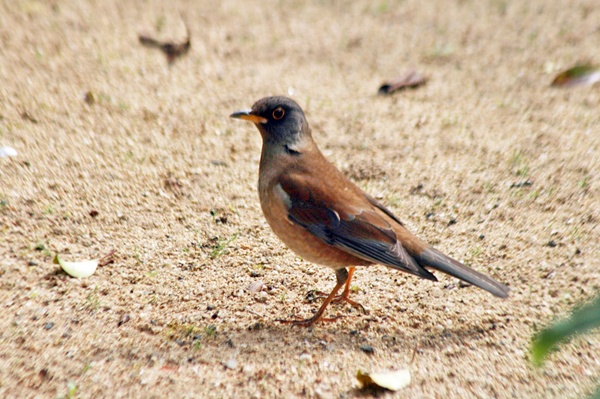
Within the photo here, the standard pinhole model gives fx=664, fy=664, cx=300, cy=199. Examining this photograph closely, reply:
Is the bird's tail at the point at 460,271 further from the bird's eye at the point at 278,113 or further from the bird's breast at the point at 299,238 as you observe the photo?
the bird's eye at the point at 278,113

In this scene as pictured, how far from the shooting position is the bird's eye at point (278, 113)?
5.07 metres

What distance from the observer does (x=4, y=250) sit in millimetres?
4652

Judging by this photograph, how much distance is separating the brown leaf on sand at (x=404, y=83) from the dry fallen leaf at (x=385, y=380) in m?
4.55

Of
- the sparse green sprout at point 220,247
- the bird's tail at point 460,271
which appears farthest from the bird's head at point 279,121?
the bird's tail at point 460,271

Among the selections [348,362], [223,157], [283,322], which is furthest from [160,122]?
[348,362]

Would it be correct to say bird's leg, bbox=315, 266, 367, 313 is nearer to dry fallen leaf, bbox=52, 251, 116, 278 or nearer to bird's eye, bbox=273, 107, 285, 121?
bird's eye, bbox=273, 107, 285, 121

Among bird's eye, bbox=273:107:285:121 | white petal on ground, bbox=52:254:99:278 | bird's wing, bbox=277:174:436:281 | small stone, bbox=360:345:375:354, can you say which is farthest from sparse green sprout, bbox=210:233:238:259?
small stone, bbox=360:345:375:354

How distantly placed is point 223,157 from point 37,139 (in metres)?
1.66

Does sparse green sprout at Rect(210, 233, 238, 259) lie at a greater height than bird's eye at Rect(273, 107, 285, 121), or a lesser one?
lesser

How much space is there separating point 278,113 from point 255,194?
107 centimetres

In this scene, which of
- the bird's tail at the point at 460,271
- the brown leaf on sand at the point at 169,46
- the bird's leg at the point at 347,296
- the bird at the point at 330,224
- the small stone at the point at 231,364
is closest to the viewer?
the small stone at the point at 231,364

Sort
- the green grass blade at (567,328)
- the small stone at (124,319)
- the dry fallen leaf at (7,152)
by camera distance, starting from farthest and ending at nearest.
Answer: the dry fallen leaf at (7,152) → the small stone at (124,319) → the green grass blade at (567,328)

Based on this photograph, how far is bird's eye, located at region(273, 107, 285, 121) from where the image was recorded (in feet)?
16.6

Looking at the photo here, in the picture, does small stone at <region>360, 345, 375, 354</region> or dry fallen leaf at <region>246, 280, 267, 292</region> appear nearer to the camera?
small stone at <region>360, 345, 375, 354</region>
